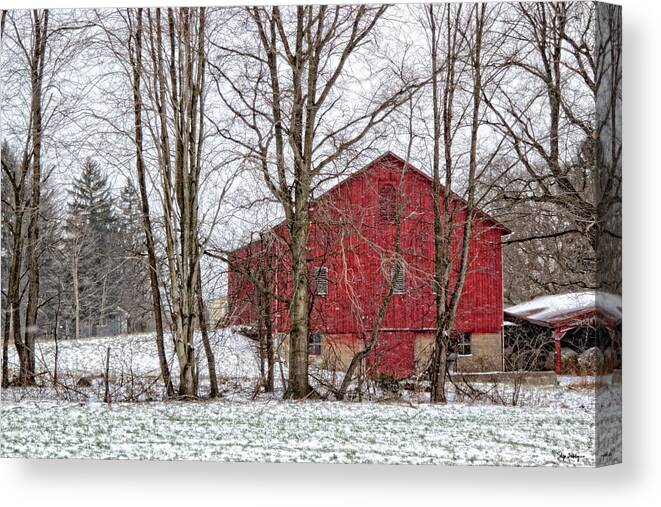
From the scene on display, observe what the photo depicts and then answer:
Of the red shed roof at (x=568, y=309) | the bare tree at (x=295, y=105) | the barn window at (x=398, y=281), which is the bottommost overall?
the red shed roof at (x=568, y=309)

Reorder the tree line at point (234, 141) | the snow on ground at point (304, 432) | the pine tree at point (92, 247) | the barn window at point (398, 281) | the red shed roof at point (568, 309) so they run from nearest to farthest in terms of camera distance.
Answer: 1. the red shed roof at point (568, 309)
2. the snow on ground at point (304, 432)
3. the tree line at point (234, 141)
4. the barn window at point (398, 281)
5. the pine tree at point (92, 247)

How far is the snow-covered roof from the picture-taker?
527 inches

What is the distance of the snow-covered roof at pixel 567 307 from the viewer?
13383mm

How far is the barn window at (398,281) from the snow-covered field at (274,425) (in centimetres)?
120

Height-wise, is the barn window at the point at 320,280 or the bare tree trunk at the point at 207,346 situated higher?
the barn window at the point at 320,280

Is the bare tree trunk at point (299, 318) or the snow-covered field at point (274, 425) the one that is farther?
the bare tree trunk at point (299, 318)

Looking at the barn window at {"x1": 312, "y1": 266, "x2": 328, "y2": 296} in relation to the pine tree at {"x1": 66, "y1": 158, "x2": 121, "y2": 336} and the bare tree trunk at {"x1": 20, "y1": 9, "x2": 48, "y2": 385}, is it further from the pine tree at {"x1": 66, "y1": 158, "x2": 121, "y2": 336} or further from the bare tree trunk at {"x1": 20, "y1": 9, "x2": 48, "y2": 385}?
the bare tree trunk at {"x1": 20, "y1": 9, "x2": 48, "y2": 385}

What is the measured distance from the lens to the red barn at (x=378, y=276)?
1438 cm

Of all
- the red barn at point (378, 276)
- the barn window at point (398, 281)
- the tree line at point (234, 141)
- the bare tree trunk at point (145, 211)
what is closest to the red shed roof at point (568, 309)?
the tree line at point (234, 141)

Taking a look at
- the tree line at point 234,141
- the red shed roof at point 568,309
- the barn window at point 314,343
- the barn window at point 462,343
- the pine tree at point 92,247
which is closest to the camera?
the red shed roof at point 568,309

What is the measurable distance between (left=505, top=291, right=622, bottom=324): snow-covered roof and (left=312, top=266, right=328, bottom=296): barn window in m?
2.01

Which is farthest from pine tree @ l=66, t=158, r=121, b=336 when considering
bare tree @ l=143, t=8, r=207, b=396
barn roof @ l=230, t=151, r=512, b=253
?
barn roof @ l=230, t=151, r=512, b=253

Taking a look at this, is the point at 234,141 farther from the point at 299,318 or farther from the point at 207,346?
the point at 207,346

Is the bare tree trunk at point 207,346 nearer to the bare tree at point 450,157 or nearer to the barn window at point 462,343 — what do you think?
the bare tree at point 450,157
